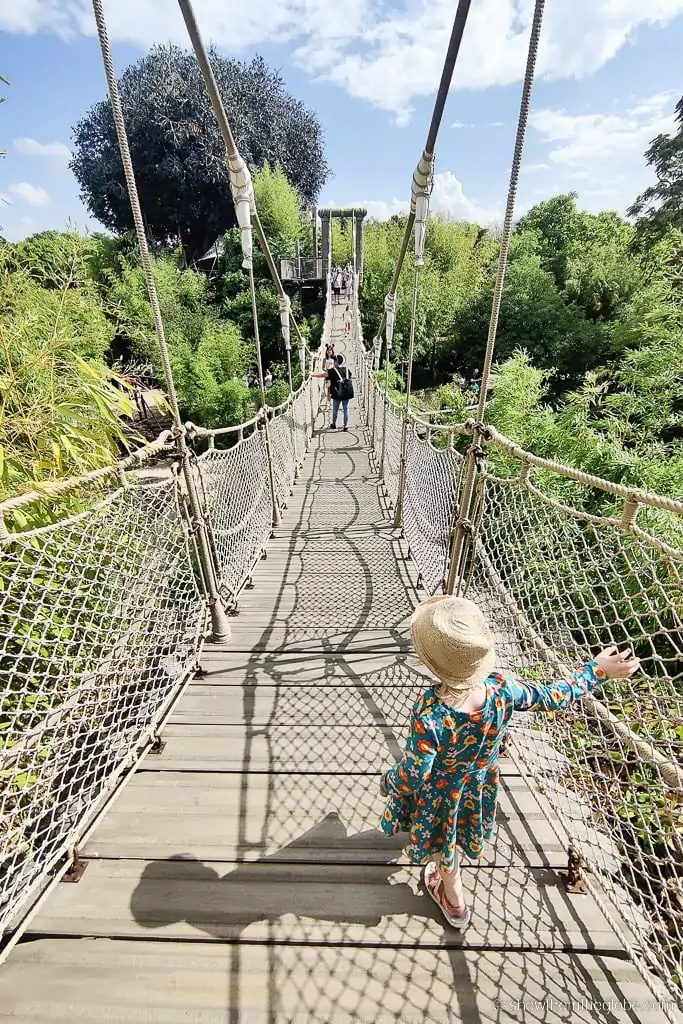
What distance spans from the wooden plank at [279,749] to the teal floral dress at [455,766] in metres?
0.33

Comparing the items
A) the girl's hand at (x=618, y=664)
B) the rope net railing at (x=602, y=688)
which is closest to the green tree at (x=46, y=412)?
the rope net railing at (x=602, y=688)

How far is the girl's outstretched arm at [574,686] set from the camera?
808 millimetres

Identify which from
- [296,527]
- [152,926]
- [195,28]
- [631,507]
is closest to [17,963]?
[152,926]

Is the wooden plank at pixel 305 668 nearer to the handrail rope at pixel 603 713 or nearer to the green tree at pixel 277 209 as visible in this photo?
the handrail rope at pixel 603 713

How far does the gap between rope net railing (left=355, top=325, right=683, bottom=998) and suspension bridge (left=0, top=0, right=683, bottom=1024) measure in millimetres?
12

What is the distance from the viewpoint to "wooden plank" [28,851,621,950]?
2.93 feet

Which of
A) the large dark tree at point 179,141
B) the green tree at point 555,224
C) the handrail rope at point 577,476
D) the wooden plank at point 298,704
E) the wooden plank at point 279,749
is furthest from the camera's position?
the green tree at point 555,224

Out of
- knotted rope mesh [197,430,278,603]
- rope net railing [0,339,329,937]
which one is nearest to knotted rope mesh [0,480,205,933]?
rope net railing [0,339,329,937]

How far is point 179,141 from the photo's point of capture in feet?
50.8

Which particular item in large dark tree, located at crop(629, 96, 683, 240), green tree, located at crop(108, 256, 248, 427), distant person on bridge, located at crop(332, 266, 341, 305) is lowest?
green tree, located at crop(108, 256, 248, 427)

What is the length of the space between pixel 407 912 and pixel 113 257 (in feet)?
63.1

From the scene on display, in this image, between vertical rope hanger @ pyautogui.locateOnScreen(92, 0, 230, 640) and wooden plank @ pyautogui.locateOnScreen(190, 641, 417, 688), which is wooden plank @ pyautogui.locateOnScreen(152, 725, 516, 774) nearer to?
wooden plank @ pyautogui.locateOnScreen(190, 641, 417, 688)

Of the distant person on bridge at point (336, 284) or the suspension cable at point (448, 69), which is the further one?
the distant person on bridge at point (336, 284)

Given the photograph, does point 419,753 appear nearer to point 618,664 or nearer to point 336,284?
point 618,664
